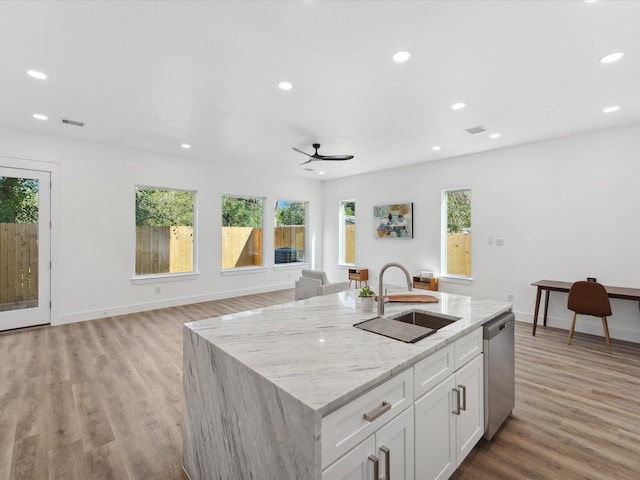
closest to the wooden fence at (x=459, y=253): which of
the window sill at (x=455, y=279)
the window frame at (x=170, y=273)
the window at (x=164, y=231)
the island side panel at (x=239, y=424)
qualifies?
the window sill at (x=455, y=279)

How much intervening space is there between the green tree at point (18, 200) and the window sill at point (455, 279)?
22.0ft

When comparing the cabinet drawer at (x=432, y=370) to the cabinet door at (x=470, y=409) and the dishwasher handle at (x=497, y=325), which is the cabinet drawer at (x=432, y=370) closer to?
the cabinet door at (x=470, y=409)

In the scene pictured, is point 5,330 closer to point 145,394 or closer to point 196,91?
point 145,394

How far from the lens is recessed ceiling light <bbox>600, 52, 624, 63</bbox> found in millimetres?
2441

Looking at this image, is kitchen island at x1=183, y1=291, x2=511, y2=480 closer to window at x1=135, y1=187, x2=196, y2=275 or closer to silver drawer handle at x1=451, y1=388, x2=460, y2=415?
silver drawer handle at x1=451, y1=388, x2=460, y2=415

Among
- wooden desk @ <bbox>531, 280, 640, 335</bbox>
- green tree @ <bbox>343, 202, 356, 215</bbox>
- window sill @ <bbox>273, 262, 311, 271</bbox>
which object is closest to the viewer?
wooden desk @ <bbox>531, 280, 640, 335</bbox>

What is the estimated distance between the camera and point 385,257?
691 cm

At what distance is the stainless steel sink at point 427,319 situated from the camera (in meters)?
2.03

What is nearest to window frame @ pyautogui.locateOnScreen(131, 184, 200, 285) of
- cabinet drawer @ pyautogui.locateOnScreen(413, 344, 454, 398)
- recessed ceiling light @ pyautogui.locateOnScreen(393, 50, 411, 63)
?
recessed ceiling light @ pyautogui.locateOnScreen(393, 50, 411, 63)

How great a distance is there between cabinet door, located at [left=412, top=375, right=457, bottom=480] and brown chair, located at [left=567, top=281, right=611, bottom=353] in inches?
124

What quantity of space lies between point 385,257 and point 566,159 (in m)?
3.56

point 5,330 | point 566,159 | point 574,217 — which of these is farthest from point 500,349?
point 5,330

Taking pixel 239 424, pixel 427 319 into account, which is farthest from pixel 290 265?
pixel 239 424

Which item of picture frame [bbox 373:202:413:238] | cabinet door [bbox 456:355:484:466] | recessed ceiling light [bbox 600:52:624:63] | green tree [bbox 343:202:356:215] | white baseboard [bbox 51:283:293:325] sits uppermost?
recessed ceiling light [bbox 600:52:624:63]
